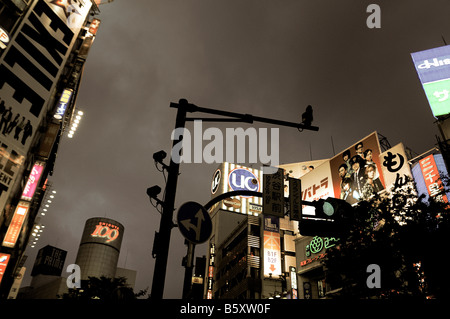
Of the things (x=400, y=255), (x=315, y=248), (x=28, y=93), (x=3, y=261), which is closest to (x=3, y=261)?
(x=3, y=261)

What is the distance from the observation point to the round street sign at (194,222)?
603 centimetres

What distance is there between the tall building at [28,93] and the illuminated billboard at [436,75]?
37.4 meters

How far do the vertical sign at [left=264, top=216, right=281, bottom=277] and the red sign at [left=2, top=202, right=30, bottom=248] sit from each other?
28283 millimetres

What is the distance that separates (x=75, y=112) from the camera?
151 feet

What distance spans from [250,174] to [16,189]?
180ft

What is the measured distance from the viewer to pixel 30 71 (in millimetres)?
30000

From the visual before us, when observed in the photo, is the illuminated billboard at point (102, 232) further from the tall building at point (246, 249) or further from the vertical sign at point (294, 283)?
the vertical sign at point (294, 283)

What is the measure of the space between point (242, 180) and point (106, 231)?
4195 inches

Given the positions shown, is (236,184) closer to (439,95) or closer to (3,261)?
(439,95)

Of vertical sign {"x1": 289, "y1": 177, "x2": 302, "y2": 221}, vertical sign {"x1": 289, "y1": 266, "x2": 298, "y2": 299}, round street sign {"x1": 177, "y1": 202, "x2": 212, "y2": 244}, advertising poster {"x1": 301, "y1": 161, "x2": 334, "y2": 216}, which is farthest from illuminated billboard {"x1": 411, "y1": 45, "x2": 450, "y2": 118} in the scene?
round street sign {"x1": 177, "y1": 202, "x2": 212, "y2": 244}

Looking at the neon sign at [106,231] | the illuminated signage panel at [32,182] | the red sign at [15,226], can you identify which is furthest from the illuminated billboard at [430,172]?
the neon sign at [106,231]
